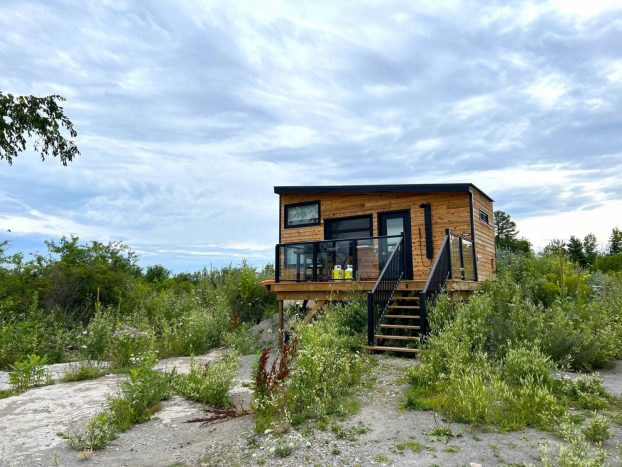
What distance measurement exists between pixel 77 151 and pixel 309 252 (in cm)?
930

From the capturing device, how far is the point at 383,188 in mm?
12945

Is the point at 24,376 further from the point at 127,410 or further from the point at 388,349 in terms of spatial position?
the point at 388,349

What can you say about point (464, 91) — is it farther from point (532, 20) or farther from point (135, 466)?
point (135, 466)

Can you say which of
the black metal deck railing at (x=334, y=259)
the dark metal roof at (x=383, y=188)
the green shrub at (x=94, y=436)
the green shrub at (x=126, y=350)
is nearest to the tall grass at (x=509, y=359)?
the black metal deck railing at (x=334, y=259)

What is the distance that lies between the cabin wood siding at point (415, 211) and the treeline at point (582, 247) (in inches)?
566

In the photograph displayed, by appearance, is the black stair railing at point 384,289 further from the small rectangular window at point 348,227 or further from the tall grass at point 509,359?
the small rectangular window at point 348,227

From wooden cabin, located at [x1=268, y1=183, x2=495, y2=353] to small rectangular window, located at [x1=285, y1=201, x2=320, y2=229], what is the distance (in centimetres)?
4

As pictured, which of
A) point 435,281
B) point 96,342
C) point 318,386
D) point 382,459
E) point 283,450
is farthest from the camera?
point 96,342

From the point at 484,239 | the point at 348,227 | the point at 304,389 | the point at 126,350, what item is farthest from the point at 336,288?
the point at 484,239

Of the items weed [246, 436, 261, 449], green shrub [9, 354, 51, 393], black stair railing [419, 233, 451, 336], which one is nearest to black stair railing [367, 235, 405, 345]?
black stair railing [419, 233, 451, 336]

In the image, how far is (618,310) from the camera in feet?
30.2

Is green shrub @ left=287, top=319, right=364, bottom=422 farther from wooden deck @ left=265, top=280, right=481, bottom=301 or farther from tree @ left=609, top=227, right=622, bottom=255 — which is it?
tree @ left=609, top=227, right=622, bottom=255

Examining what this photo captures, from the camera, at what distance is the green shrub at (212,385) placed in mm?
5820

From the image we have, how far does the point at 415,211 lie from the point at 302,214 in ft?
13.1
